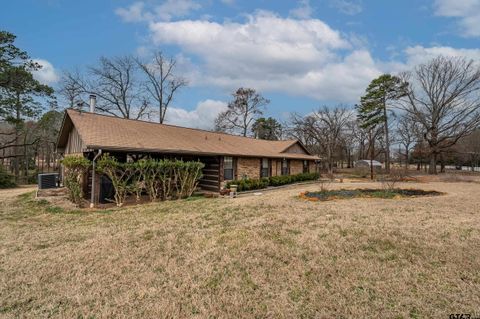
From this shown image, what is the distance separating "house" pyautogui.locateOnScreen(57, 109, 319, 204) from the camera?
1063 centimetres

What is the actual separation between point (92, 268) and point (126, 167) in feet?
19.1

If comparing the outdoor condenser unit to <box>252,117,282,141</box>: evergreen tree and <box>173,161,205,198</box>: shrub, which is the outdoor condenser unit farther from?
<box>252,117,282,141</box>: evergreen tree

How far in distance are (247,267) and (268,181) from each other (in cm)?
1232

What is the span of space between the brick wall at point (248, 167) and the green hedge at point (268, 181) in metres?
1.13

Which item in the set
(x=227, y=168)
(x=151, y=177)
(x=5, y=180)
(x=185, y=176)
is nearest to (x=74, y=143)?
(x=151, y=177)

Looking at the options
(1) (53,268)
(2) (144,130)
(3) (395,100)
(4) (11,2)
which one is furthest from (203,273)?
(3) (395,100)

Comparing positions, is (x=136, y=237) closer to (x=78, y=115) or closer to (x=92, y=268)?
(x=92, y=268)

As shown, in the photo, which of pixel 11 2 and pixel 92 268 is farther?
pixel 11 2

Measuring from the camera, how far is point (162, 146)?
12.0 metres

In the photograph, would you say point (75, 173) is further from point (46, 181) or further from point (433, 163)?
point (433, 163)

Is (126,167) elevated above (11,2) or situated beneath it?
situated beneath

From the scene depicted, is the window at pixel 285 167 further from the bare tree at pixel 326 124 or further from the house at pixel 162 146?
the bare tree at pixel 326 124

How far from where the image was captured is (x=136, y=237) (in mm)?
5363

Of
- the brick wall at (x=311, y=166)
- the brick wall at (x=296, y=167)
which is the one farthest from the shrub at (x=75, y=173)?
the brick wall at (x=311, y=166)
